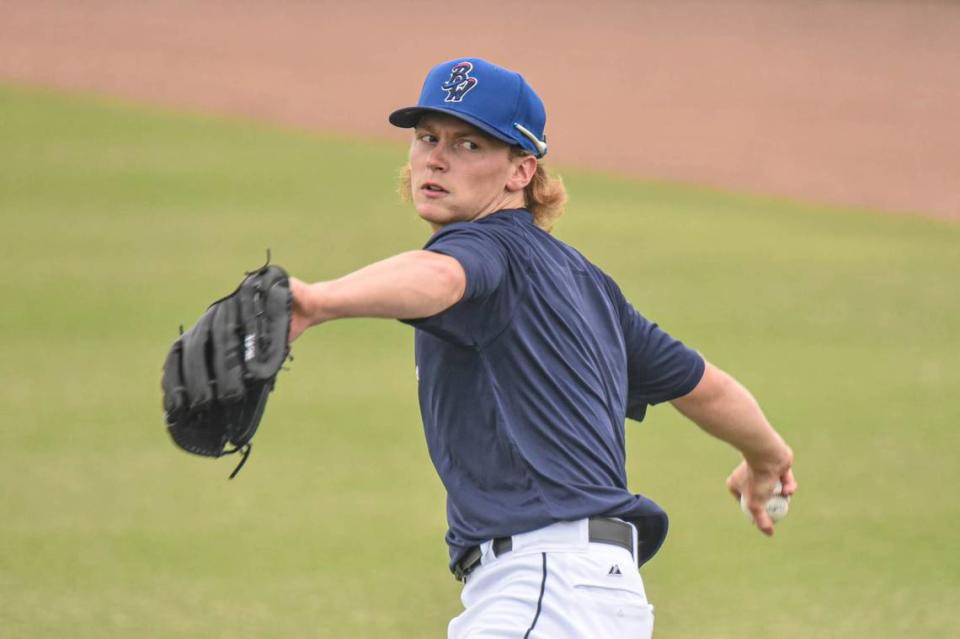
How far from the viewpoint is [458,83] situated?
405cm

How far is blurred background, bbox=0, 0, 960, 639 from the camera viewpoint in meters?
8.41

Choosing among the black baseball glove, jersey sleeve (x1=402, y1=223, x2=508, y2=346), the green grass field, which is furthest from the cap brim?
the green grass field

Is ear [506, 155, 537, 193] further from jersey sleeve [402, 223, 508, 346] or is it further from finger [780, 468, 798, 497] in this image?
finger [780, 468, 798, 497]

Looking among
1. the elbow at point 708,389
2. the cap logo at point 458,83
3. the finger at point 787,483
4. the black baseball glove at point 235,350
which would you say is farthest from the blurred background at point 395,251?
the black baseball glove at point 235,350

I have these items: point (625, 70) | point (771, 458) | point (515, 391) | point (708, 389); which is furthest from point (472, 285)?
point (625, 70)

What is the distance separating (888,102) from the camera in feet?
72.2

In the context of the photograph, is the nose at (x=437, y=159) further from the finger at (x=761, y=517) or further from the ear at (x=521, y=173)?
the finger at (x=761, y=517)

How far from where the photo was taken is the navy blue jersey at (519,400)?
3758 mm

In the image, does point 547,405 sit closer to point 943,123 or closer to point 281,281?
point 281,281

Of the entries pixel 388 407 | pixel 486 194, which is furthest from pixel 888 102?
pixel 486 194

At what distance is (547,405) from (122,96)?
2024 centimetres

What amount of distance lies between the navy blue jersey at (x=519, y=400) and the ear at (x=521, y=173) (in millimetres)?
182

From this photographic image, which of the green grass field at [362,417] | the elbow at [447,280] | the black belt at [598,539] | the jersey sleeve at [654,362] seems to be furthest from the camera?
the green grass field at [362,417]

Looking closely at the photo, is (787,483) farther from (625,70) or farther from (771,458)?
(625,70)
